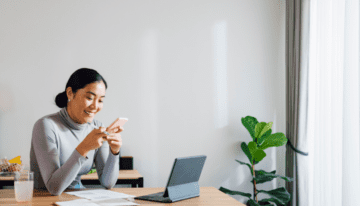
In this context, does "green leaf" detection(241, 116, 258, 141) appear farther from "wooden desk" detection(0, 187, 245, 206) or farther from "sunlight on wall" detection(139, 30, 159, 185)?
"wooden desk" detection(0, 187, 245, 206)

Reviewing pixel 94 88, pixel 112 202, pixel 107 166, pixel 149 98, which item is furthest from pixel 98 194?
pixel 149 98

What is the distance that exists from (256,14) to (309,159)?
1634 millimetres

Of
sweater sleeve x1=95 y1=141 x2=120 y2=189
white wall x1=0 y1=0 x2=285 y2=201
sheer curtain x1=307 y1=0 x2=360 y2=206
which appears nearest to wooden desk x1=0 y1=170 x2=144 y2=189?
white wall x1=0 y1=0 x2=285 y2=201

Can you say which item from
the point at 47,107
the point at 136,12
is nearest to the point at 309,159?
the point at 136,12

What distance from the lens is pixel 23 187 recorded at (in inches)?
56.2

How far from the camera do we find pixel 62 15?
3475 millimetres

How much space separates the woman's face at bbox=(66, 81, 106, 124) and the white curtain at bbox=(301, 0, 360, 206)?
177 centimetres

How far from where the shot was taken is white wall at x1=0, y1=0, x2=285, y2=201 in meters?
3.39

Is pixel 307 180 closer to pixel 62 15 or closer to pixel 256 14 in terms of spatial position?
pixel 256 14

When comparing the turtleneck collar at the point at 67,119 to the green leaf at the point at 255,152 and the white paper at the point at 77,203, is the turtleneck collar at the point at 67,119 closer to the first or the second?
the white paper at the point at 77,203

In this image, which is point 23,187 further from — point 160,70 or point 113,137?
point 160,70

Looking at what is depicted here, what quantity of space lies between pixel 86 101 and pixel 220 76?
6.77 ft

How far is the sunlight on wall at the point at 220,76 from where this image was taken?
3695 mm

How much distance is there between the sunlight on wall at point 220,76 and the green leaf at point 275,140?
525 mm
